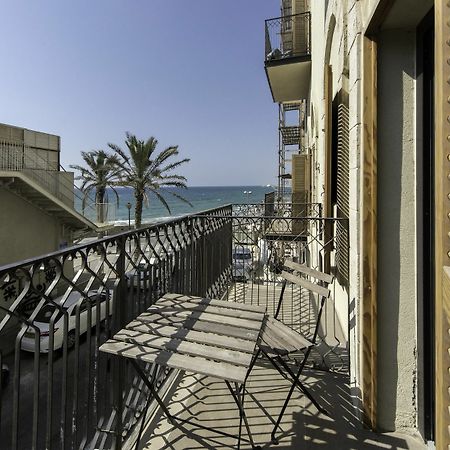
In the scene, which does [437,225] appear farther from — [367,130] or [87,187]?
[87,187]

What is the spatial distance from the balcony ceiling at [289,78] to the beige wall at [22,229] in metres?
9.47

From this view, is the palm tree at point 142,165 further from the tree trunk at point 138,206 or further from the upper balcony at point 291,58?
the upper balcony at point 291,58

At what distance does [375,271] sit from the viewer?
7.53ft

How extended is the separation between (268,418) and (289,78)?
9.63 meters

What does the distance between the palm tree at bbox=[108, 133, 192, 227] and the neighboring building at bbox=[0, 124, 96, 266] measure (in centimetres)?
349

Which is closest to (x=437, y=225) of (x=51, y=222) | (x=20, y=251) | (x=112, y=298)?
(x=112, y=298)

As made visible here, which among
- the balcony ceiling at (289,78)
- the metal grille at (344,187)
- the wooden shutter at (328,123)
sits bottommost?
the metal grille at (344,187)

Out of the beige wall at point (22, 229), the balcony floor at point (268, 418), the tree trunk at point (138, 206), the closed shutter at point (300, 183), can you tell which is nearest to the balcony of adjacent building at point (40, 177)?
the beige wall at point (22, 229)

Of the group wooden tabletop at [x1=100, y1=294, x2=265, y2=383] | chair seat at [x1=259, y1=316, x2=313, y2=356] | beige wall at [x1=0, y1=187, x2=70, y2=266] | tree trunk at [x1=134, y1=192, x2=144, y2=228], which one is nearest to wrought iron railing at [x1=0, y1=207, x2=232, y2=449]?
wooden tabletop at [x1=100, y1=294, x2=265, y2=383]

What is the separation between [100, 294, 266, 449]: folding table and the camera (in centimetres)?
171

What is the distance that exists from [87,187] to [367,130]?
78.7ft

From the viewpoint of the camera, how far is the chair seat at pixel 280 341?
2357 millimetres

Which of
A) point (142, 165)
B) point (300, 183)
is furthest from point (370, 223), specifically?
point (142, 165)

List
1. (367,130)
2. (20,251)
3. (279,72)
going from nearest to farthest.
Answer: (367,130), (279,72), (20,251)
